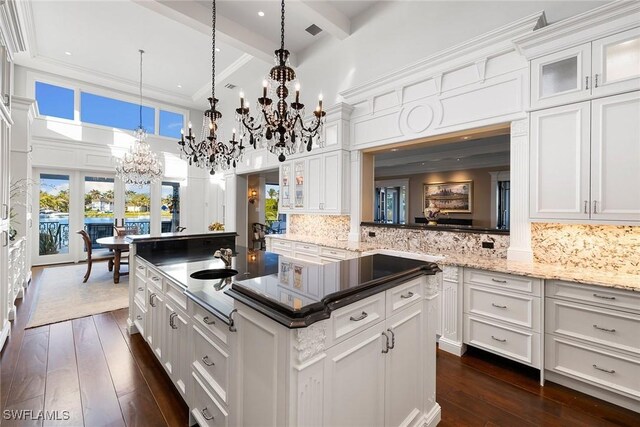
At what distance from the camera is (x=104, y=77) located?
6.78 meters

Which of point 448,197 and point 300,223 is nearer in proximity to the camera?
point 300,223

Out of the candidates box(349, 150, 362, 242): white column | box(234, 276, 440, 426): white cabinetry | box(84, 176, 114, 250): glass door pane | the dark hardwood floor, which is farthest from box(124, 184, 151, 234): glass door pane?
box(234, 276, 440, 426): white cabinetry

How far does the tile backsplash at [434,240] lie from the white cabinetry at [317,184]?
25.8 inches

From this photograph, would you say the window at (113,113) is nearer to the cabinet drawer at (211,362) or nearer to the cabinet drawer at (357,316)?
the cabinet drawer at (211,362)

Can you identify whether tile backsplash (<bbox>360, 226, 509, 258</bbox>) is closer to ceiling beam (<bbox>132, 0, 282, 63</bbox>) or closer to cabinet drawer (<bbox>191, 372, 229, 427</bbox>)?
cabinet drawer (<bbox>191, 372, 229, 427</bbox>)

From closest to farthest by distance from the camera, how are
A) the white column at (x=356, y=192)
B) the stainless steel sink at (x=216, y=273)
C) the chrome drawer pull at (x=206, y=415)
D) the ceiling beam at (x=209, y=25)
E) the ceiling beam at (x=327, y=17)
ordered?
the chrome drawer pull at (x=206, y=415) < the stainless steel sink at (x=216, y=273) < the ceiling beam at (x=209, y=25) < the ceiling beam at (x=327, y=17) < the white column at (x=356, y=192)

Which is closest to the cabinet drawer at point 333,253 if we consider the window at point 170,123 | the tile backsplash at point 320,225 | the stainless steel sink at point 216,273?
the tile backsplash at point 320,225

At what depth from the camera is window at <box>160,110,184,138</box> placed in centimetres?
839

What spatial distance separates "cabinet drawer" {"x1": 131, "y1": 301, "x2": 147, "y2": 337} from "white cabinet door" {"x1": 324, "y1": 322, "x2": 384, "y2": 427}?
2.41 m

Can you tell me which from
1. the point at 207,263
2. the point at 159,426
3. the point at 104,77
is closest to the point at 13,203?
the point at 104,77

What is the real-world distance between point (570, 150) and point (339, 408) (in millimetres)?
2822

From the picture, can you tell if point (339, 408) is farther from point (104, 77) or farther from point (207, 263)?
point (104, 77)

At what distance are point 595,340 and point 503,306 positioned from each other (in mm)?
620

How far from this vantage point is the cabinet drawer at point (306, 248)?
14.9 feet
